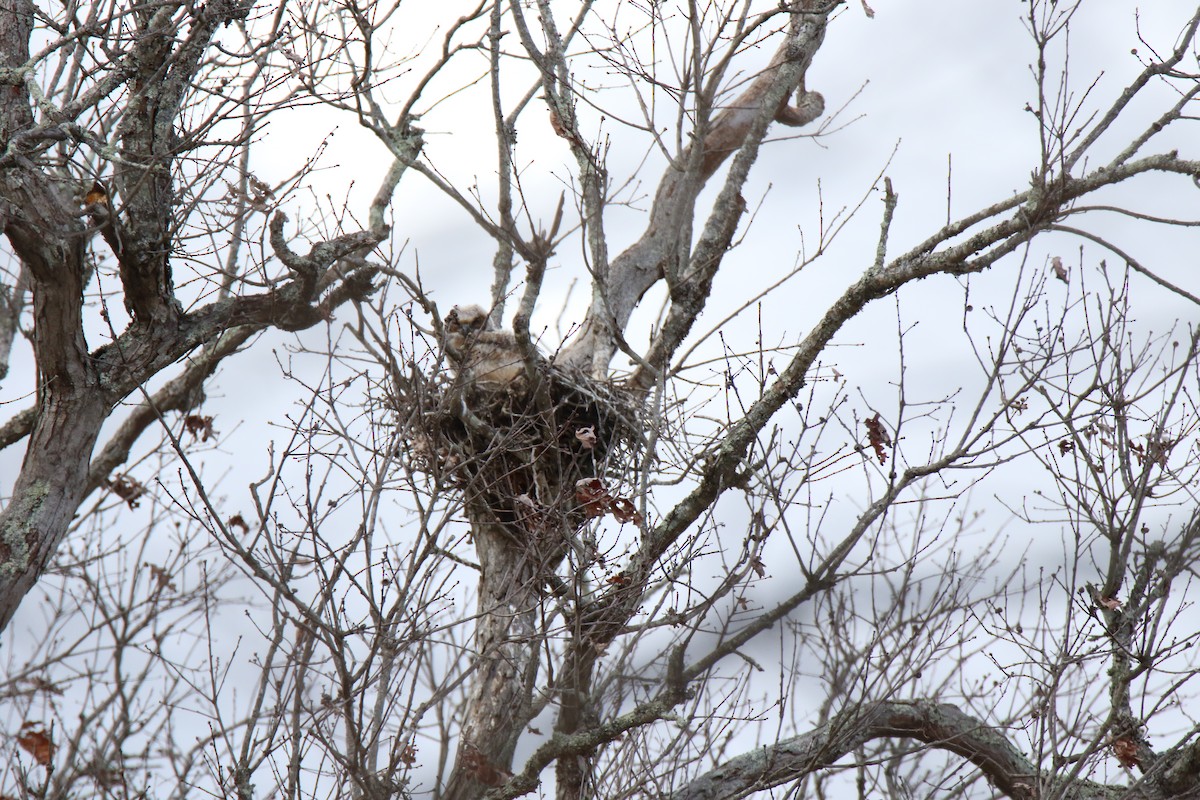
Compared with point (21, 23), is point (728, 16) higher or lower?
lower

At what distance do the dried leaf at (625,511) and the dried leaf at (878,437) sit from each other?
4.15 feet

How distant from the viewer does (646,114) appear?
611 centimetres

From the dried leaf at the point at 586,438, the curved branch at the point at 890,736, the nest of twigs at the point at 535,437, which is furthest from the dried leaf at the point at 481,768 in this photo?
the dried leaf at the point at 586,438

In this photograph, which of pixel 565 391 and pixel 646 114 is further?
pixel 565 391

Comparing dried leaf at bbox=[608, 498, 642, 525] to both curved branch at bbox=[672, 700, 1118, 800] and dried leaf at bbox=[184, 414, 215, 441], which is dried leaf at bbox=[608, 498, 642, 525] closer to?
curved branch at bbox=[672, 700, 1118, 800]

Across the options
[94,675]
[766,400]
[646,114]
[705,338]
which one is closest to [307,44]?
[646,114]

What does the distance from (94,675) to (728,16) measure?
678cm

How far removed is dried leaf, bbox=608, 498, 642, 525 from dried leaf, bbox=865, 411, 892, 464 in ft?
4.15

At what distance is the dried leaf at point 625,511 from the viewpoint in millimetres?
4969

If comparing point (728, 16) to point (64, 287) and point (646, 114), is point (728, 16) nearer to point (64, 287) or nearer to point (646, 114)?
point (646, 114)

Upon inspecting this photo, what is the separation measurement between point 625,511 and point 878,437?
53.9 inches

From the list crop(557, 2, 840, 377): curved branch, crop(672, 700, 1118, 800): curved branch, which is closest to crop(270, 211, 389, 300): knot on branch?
crop(557, 2, 840, 377): curved branch

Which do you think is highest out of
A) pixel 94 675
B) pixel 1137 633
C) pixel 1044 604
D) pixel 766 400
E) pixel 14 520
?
pixel 94 675

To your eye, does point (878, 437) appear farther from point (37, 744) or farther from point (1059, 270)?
point (37, 744)
